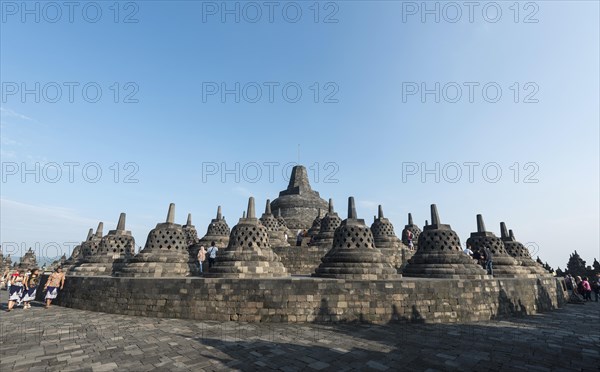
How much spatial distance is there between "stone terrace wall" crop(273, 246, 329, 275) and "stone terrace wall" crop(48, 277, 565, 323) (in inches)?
341

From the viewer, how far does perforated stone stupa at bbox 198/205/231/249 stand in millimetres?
20962

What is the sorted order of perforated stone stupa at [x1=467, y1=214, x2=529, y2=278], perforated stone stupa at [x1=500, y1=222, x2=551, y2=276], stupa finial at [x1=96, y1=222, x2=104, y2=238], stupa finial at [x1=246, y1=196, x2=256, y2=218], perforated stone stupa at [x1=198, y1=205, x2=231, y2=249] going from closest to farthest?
stupa finial at [x1=246, y1=196, x2=256, y2=218], perforated stone stupa at [x1=467, y1=214, x2=529, y2=278], perforated stone stupa at [x1=500, y1=222, x2=551, y2=276], perforated stone stupa at [x1=198, y1=205, x2=231, y2=249], stupa finial at [x1=96, y1=222, x2=104, y2=238]

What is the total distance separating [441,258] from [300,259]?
28.6 feet

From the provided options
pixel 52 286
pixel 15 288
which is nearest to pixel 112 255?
pixel 52 286

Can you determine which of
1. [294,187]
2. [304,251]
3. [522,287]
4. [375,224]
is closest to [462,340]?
[522,287]

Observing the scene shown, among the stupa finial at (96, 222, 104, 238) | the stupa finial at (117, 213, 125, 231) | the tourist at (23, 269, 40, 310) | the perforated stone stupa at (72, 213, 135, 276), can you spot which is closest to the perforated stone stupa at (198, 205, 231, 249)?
the perforated stone stupa at (72, 213, 135, 276)

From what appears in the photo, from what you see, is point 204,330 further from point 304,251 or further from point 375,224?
point 375,224

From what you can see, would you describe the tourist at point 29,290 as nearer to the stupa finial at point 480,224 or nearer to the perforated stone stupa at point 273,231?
the perforated stone stupa at point 273,231

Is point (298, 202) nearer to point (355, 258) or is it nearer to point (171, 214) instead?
point (171, 214)

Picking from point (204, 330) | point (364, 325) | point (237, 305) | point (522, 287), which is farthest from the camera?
point (522, 287)

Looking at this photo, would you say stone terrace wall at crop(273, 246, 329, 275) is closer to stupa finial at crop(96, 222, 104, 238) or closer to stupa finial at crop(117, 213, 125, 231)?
stupa finial at crop(117, 213, 125, 231)

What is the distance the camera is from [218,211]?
78.0ft

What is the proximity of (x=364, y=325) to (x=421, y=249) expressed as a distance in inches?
250

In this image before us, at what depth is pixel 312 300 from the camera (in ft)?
31.2
